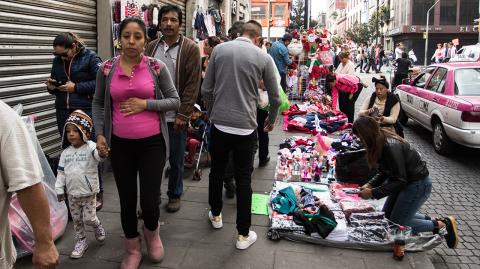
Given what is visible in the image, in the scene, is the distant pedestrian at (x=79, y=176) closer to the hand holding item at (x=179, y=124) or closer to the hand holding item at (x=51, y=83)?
the hand holding item at (x=179, y=124)

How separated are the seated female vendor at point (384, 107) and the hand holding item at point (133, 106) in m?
4.01

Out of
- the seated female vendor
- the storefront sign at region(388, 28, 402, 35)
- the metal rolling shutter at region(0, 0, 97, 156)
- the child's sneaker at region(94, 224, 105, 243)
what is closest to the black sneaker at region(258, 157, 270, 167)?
the seated female vendor

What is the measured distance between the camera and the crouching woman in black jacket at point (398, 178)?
3.76 m

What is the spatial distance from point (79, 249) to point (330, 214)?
7.58ft

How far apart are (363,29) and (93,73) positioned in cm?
6393

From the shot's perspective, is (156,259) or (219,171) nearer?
(156,259)

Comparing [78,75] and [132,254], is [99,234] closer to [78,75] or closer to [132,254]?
[132,254]

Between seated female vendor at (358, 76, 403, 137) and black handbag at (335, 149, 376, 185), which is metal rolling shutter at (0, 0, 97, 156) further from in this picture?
seated female vendor at (358, 76, 403, 137)

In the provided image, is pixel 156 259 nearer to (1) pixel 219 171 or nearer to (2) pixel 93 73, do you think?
(1) pixel 219 171

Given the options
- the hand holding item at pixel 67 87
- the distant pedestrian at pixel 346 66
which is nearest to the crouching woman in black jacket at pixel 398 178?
the hand holding item at pixel 67 87

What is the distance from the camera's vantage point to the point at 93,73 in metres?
4.75

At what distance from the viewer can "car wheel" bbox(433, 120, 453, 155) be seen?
7594 millimetres

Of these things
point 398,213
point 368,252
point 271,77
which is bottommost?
point 368,252

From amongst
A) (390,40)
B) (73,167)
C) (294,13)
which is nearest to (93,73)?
(73,167)
